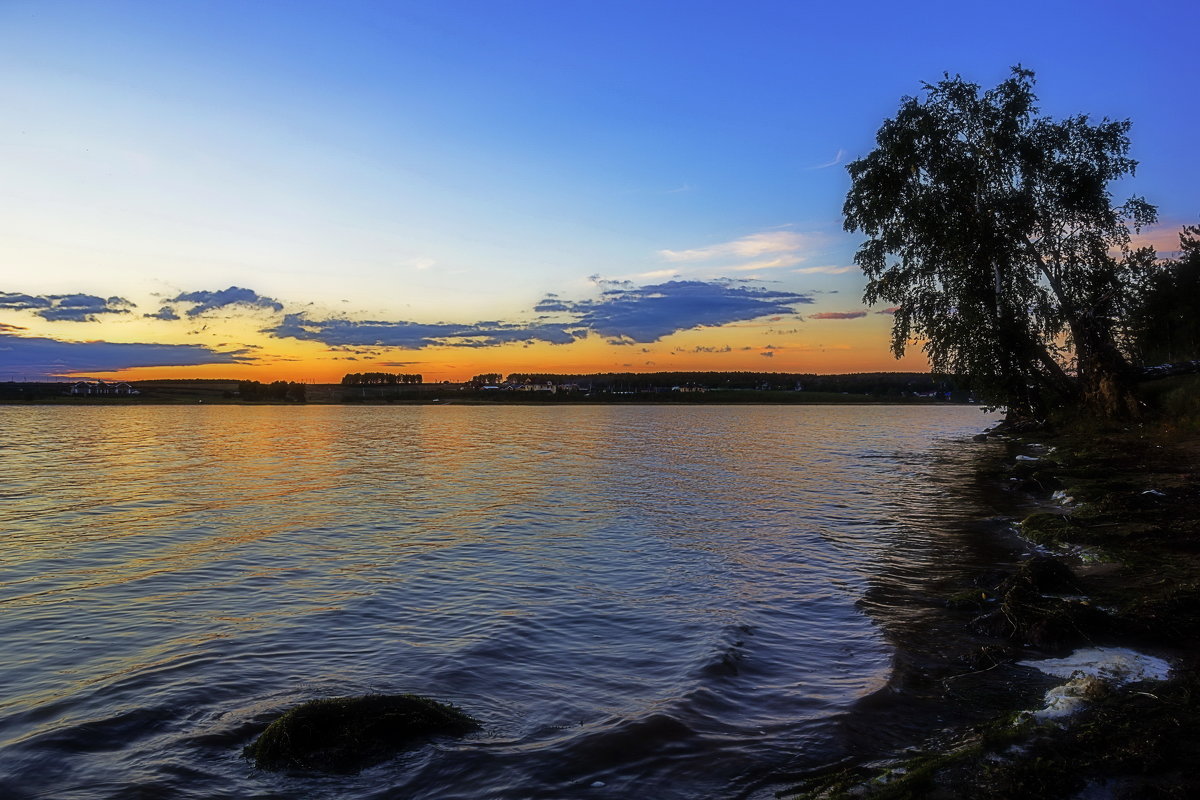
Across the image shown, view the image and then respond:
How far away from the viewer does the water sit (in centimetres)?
655

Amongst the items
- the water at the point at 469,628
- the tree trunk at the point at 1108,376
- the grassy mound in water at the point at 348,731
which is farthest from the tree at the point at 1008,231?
the grassy mound in water at the point at 348,731

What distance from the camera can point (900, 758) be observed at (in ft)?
20.1

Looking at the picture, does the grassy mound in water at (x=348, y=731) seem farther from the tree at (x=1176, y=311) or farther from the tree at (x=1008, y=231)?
the tree at (x=1176, y=311)

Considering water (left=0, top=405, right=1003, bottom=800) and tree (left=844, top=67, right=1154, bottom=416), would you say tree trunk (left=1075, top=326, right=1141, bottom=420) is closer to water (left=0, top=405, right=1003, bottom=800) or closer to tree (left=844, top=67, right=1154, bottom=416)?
tree (left=844, top=67, right=1154, bottom=416)

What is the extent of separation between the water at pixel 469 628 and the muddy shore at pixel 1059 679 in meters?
0.67

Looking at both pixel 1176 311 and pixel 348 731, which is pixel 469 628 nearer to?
pixel 348 731

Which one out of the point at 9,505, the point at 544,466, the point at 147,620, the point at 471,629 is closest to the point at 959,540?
the point at 471,629

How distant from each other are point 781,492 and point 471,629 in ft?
61.6

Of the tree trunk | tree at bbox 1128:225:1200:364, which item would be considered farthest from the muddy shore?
tree at bbox 1128:225:1200:364

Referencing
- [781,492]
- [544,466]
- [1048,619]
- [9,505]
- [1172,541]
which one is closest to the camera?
[1048,619]

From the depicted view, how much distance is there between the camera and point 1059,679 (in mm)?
7547

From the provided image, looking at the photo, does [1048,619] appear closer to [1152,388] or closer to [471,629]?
[471,629]

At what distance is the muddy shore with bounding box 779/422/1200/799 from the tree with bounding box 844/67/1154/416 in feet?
77.3

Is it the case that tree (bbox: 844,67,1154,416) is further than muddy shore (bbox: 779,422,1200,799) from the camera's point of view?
Yes
